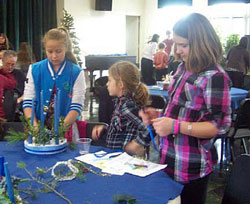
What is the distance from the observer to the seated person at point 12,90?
146 inches

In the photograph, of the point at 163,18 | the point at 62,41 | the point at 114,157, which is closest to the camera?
A: the point at 114,157

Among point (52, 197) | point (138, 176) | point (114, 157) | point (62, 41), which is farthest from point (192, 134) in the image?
point (62, 41)

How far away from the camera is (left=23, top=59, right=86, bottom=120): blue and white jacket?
2.46m

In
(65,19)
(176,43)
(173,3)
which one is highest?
(173,3)

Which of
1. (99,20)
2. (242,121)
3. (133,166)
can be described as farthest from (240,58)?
(133,166)

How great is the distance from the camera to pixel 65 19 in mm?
9195

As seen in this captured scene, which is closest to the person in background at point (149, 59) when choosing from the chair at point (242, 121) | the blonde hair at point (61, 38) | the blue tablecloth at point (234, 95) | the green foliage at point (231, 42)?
the green foliage at point (231, 42)

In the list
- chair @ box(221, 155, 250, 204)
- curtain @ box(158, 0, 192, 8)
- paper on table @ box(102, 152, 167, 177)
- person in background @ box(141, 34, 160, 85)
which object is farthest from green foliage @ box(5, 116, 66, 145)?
curtain @ box(158, 0, 192, 8)

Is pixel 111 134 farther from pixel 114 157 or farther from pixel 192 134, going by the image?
pixel 192 134

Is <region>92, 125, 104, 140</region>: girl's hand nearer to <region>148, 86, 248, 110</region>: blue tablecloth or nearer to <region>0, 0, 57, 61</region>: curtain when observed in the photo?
<region>148, 86, 248, 110</region>: blue tablecloth

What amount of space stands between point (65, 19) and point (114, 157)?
309 inches

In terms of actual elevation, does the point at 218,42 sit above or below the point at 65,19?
below

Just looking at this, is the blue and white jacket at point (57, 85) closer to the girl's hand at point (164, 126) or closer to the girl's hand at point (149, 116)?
the girl's hand at point (149, 116)

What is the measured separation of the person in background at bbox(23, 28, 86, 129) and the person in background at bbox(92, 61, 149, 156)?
27 centimetres
